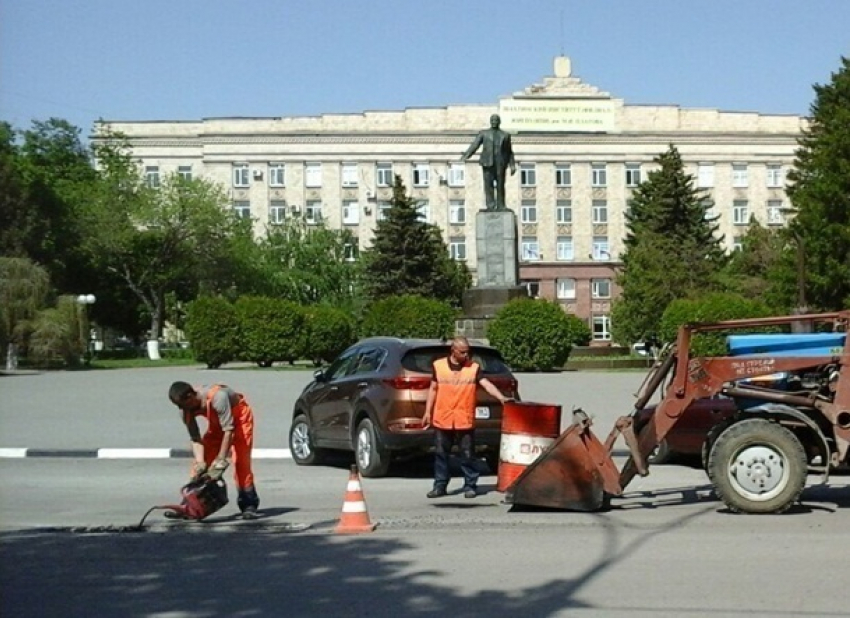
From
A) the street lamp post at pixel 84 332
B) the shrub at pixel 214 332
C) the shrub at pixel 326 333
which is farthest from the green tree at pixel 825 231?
the street lamp post at pixel 84 332

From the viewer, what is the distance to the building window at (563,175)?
104188 mm

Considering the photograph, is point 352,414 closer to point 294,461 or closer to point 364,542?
point 294,461

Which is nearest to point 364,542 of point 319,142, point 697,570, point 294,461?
point 697,570

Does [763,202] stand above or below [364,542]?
above

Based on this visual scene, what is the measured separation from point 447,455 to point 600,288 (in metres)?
90.5

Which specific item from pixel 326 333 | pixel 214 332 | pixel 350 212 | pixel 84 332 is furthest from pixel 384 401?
pixel 350 212

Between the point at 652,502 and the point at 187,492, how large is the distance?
15.7 feet

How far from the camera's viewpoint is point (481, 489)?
1546 cm

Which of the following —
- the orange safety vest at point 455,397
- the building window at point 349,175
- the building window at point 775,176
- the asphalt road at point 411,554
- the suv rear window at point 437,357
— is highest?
the building window at point 349,175

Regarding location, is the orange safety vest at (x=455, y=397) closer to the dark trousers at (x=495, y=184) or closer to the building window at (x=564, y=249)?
the dark trousers at (x=495, y=184)

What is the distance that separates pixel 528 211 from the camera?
104m

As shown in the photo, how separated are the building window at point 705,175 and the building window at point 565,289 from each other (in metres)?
12.3

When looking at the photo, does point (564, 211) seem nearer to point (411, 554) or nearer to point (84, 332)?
point (84, 332)

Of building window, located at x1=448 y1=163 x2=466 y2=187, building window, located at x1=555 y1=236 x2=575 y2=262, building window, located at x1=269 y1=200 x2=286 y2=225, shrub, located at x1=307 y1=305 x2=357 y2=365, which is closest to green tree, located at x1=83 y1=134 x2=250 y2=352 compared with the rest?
building window, located at x1=269 y1=200 x2=286 y2=225
